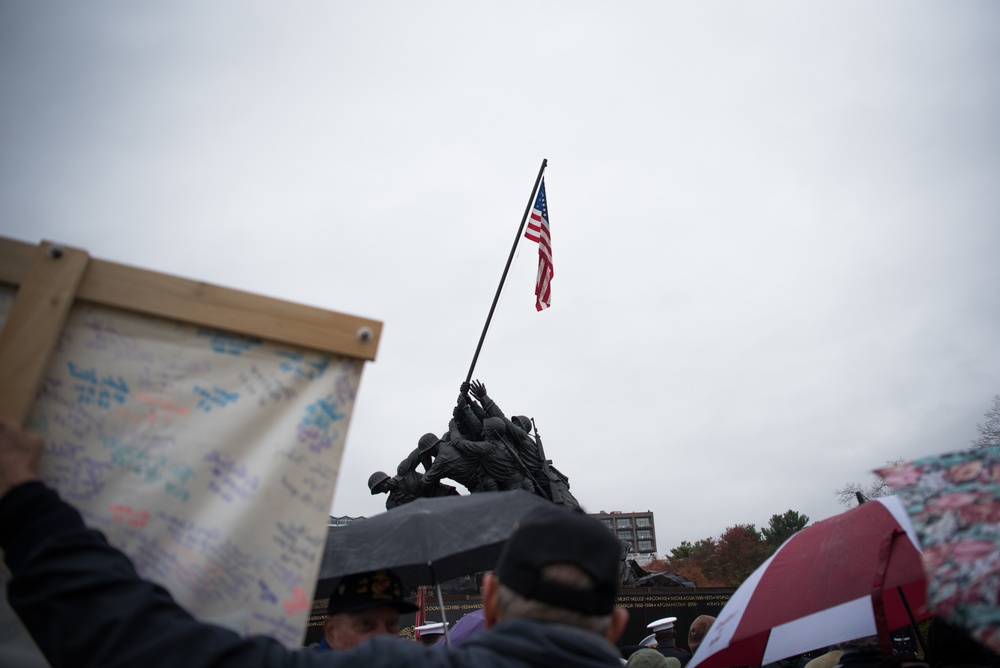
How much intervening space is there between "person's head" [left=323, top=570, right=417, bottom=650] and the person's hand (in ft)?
5.95

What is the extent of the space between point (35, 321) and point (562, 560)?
57.3 inches

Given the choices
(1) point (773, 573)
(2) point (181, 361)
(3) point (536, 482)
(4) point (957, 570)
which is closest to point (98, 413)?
(2) point (181, 361)

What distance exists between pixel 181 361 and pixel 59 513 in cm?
57

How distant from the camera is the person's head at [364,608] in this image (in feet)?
9.82

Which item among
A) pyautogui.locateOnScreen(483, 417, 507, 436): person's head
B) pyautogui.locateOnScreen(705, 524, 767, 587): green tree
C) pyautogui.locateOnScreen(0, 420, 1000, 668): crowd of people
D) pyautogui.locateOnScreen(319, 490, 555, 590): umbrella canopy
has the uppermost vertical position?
pyautogui.locateOnScreen(705, 524, 767, 587): green tree

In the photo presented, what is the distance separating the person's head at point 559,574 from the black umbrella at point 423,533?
191cm

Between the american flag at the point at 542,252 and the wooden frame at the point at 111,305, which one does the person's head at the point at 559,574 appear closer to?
the wooden frame at the point at 111,305

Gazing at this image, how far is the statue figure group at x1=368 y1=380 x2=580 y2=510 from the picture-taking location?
30.2ft

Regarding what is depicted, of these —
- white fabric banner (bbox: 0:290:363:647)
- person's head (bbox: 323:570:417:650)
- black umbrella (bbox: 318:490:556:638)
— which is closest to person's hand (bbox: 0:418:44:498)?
white fabric banner (bbox: 0:290:363:647)

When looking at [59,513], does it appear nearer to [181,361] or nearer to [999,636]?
[181,361]
